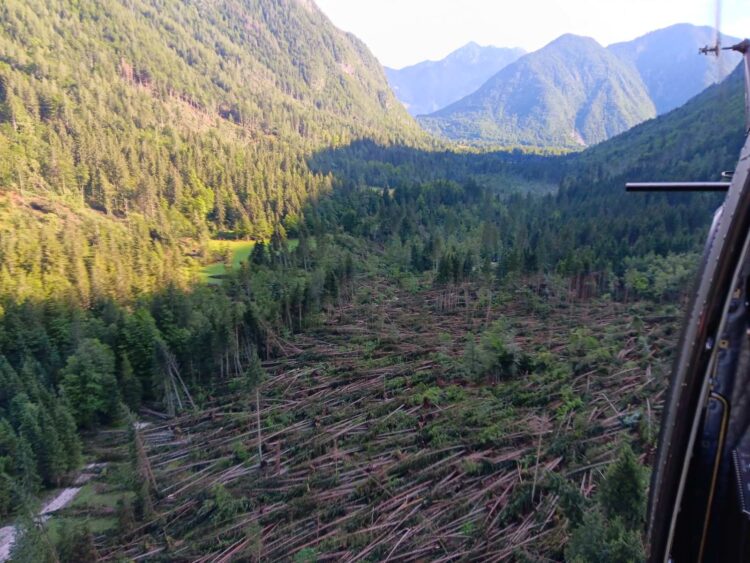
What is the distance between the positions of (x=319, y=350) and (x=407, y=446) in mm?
13712

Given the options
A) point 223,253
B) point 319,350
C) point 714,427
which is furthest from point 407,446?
point 223,253

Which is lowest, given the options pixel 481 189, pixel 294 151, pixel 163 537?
pixel 163 537

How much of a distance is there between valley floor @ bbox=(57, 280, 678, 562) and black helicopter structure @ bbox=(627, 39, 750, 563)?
1307 cm

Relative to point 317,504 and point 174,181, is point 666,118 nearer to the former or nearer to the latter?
point 174,181

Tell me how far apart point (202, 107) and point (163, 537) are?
131 meters

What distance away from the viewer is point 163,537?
1703cm

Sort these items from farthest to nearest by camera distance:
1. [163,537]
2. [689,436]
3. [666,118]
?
[666,118], [163,537], [689,436]

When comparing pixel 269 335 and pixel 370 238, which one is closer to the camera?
pixel 269 335

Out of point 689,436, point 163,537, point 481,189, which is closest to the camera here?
point 689,436

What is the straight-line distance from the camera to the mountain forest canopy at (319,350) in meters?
16.1

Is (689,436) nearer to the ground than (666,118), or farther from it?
nearer to the ground

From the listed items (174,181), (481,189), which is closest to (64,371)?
(174,181)

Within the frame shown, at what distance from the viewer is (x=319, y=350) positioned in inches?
1262

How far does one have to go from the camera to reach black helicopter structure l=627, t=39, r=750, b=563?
153cm
